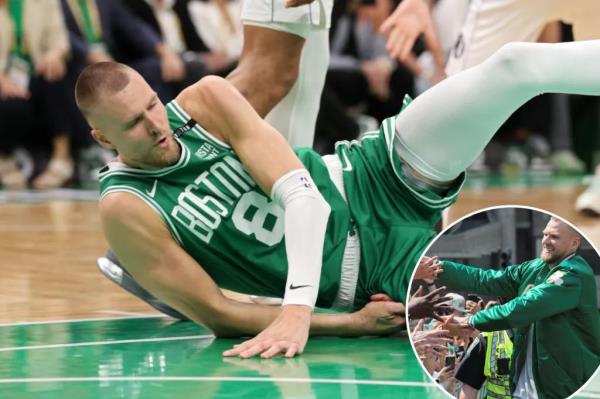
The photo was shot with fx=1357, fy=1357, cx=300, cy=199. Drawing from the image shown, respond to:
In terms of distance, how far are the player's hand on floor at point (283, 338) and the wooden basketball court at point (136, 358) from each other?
31 millimetres

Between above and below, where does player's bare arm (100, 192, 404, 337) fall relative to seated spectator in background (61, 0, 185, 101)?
below

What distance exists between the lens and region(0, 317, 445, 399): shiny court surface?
291 centimetres

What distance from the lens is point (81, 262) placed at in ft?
18.1

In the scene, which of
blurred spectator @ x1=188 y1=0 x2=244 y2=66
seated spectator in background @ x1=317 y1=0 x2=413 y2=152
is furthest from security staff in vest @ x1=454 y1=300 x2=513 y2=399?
blurred spectator @ x1=188 y1=0 x2=244 y2=66

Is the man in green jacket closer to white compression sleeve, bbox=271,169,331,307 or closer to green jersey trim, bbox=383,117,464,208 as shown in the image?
white compression sleeve, bbox=271,169,331,307

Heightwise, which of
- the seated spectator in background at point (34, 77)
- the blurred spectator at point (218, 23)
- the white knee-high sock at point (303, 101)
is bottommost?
the white knee-high sock at point (303, 101)

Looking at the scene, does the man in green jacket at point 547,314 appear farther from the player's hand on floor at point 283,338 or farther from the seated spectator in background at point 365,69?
the seated spectator in background at point 365,69

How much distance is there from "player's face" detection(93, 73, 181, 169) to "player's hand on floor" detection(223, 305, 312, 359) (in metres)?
0.54

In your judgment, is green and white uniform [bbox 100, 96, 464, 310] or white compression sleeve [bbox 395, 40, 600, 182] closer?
white compression sleeve [bbox 395, 40, 600, 182]

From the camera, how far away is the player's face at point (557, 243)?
2.68 metres

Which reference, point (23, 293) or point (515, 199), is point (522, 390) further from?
point (515, 199)

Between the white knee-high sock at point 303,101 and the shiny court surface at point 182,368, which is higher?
the white knee-high sock at point 303,101

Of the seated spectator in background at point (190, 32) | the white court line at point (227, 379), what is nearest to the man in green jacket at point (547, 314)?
the white court line at point (227, 379)

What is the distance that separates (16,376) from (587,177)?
8.18 meters
